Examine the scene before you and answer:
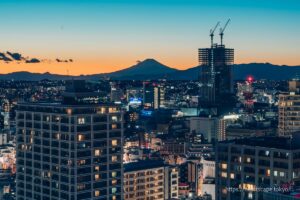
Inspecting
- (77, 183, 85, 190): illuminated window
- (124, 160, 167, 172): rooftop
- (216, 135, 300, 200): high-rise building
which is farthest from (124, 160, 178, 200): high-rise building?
(216, 135, 300, 200): high-rise building

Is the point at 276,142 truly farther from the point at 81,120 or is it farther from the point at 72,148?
the point at 72,148

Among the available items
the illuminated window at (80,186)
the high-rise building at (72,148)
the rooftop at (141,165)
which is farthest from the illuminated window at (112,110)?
the rooftop at (141,165)

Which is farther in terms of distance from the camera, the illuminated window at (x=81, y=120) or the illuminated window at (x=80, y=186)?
the illuminated window at (x=80, y=186)

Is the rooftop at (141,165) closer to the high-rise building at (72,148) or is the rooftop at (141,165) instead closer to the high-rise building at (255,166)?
the high-rise building at (72,148)

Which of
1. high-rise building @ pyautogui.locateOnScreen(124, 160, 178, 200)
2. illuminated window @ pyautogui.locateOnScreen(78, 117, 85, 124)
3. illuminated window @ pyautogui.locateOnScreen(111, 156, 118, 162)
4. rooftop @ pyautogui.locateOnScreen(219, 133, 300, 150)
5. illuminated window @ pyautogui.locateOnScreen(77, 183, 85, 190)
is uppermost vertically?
illuminated window @ pyautogui.locateOnScreen(78, 117, 85, 124)

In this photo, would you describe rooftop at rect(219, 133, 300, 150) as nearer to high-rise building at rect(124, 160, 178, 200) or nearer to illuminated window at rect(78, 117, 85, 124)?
illuminated window at rect(78, 117, 85, 124)

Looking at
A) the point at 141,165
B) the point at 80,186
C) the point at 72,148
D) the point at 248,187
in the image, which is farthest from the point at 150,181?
the point at 248,187
